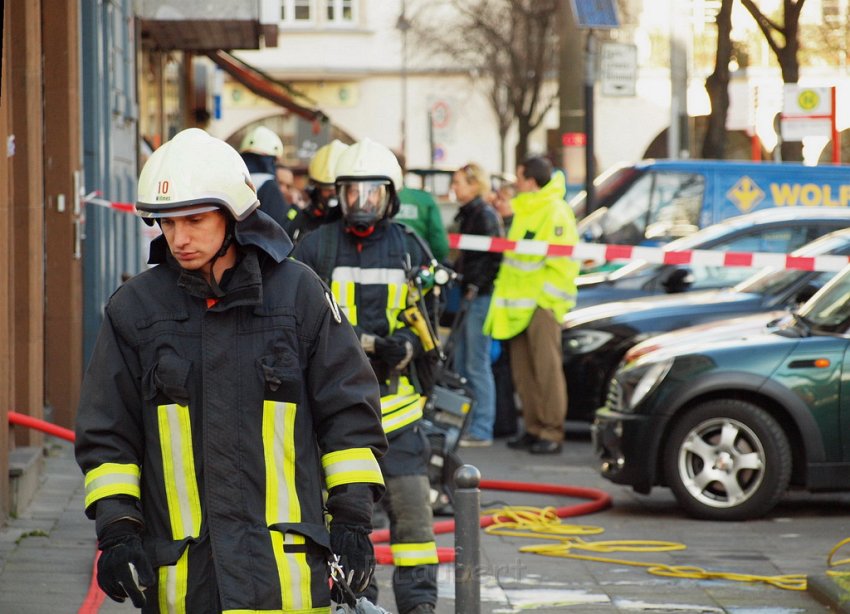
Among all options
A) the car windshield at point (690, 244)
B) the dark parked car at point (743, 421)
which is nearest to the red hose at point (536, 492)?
the dark parked car at point (743, 421)

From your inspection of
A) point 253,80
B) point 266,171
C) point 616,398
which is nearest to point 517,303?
point 616,398

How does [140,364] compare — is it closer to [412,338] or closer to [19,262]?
[412,338]

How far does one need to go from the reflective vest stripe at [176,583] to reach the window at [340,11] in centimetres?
5012

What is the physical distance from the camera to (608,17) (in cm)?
1775

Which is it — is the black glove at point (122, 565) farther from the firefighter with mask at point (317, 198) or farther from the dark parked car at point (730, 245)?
the dark parked car at point (730, 245)

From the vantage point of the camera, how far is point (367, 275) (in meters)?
6.54

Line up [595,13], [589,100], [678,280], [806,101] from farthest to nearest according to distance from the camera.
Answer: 1. [589,100]
2. [806,101]
3. [595,13]
4. [678,280]

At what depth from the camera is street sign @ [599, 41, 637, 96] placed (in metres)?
19.5

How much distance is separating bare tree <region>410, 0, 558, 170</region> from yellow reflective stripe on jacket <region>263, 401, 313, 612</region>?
31268mm

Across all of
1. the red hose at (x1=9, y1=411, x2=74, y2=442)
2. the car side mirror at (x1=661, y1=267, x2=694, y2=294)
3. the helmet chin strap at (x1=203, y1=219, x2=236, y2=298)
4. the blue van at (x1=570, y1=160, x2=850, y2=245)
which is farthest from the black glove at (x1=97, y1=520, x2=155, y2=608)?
the blue van at (x1=570, y1=160, x2=850, y2=245)

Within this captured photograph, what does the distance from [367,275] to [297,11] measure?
4805 cm

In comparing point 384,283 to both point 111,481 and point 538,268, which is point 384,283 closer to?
point 111,481

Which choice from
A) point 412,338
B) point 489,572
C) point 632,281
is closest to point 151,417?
point 412,338

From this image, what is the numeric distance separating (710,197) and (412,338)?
1097 centimetres
